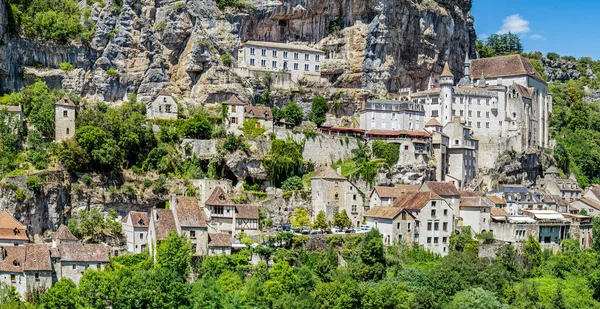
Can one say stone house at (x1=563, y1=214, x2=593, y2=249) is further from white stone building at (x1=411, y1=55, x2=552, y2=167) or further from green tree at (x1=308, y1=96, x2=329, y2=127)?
green tree at (x1=308, y1=96, x2=329, y2=127)

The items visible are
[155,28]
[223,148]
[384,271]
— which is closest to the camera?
[384,271]

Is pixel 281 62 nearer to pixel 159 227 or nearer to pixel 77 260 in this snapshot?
pixel 159 227

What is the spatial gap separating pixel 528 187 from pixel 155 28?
46.1 metres

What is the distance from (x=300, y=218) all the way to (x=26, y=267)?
83.9 feet

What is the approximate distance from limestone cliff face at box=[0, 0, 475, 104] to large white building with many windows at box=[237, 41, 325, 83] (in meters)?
1.59

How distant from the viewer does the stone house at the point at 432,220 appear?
240ft

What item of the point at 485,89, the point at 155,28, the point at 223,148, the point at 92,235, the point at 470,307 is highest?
the point at 155,28

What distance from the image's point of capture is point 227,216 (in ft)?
231

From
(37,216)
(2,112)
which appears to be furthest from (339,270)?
(2,112)

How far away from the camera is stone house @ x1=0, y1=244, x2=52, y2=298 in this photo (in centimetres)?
5800

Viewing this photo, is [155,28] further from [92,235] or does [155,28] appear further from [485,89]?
[485,89]

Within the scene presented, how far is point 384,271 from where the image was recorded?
66.0 m

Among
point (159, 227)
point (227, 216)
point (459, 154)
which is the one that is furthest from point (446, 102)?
point (159, 227)

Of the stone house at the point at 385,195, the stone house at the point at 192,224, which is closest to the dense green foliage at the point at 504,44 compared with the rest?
the stone house at the point at 385,195
